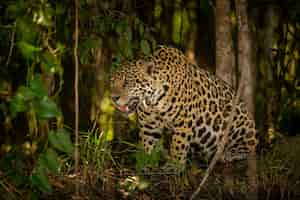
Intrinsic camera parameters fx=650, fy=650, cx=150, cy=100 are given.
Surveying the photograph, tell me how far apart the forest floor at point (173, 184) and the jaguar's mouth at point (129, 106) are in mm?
656

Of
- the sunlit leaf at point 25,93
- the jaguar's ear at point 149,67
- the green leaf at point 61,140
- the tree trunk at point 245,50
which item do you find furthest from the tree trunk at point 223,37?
the sunlit leaf at point 25,93

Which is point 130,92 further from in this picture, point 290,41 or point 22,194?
point 290,41

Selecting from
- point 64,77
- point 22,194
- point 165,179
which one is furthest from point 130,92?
point 22,194

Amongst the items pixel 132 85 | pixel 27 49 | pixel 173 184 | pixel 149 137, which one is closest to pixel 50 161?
pixel 27 49

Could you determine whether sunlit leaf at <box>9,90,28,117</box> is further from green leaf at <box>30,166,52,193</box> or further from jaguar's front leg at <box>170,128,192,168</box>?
jaguar's front leg at <box>170,128,192,168</box>

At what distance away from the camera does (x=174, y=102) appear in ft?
24.2

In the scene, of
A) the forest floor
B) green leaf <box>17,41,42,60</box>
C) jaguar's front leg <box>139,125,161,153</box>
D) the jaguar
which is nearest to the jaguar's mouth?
the jaguar

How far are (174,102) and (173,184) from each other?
1.12 m

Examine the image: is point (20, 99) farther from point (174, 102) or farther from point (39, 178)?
point (174, 102)

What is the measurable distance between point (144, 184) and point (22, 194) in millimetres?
1944

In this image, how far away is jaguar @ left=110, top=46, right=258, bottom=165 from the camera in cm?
733

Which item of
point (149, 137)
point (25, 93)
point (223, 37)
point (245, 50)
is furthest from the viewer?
point (245, 50)

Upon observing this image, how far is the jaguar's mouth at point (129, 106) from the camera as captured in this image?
7320 millimetres

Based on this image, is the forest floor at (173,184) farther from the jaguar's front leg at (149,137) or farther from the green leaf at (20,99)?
the green leaf at (20,99)
